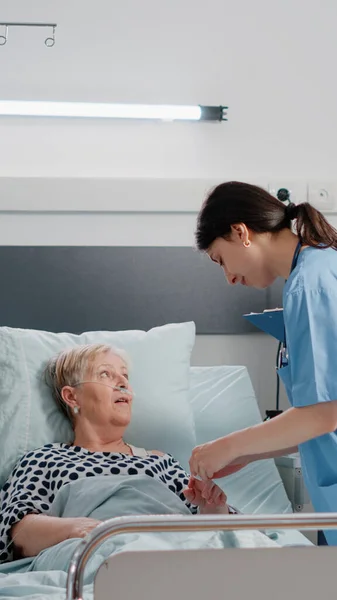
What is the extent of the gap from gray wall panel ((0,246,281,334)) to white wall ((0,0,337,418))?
0.21ft

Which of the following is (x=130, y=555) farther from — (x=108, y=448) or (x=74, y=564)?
(x=108, y=448)

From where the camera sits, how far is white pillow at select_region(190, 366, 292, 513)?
2508 millimetres

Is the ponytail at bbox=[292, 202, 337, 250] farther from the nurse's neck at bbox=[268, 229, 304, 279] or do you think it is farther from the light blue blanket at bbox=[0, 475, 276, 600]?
the light blue blanket at bbox=[0, 475, 276, 600]

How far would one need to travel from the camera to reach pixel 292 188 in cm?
313

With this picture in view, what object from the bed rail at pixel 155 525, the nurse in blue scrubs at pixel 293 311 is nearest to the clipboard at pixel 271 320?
the nurse in blue scrubs at pixel 293 311

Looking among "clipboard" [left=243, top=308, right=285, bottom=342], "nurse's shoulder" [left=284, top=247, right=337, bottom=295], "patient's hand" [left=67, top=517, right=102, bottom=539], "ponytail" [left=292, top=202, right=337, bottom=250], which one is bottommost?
"patient's hand" [left=67, top=517, right=102, bottom=539]

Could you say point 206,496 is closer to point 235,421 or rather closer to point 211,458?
point 211,458

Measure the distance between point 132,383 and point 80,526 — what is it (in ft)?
2.39

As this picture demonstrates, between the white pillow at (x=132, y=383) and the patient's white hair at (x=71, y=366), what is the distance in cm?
3

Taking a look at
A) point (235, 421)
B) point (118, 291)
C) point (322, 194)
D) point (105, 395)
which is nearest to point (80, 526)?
point (105, 395)

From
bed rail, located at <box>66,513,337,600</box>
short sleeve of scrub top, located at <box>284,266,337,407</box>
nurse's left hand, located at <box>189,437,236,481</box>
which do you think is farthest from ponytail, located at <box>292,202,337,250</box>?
bed rail, located at <box>66,513,337,600</box>

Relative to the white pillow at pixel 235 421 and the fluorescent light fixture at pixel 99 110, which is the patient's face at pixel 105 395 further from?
the fluorescent light fixture at pixel 99 110

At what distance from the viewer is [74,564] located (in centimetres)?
108

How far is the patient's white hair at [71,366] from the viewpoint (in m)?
2.43
